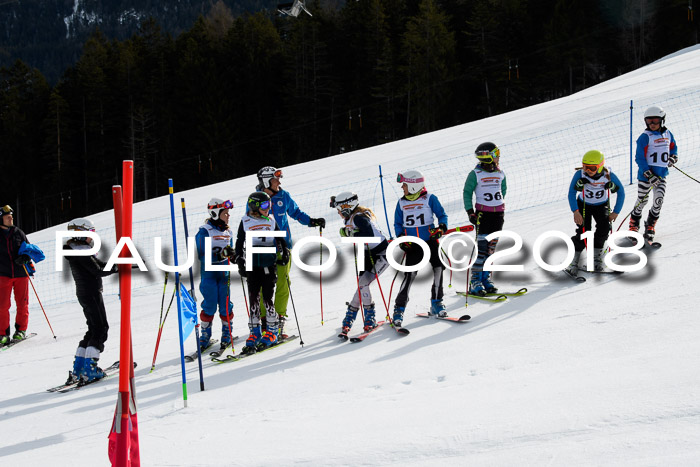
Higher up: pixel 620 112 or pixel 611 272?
pixel 620 112

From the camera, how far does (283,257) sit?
7.55 metres

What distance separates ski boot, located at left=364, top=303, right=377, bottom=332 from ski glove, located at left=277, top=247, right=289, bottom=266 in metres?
1.12

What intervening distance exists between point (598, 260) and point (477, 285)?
1.61 metres

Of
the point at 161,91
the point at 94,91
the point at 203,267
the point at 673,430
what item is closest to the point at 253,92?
the point at 161,91

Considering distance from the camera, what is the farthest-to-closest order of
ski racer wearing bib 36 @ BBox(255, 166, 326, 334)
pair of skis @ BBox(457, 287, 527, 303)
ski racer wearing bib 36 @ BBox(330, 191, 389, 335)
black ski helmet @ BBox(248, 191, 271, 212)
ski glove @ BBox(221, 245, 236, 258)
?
pair of skis @ BBox(457, 287, 527, 303), ski racer wearing bib 36 @ BBox(255, 166, 326, 334), ski glove @ BBox(221, 245, 236, 258), ski racer wearing bib 36 @ BBox(330, 191, 389, 335), black ski helmet @ BBox(248, 191, 271, 212)

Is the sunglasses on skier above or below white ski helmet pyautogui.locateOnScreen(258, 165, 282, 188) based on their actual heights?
below

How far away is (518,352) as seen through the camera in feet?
20.4

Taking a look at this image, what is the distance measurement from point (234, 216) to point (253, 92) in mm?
40226

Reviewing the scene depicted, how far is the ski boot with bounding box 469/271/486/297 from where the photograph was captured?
27.4 feet

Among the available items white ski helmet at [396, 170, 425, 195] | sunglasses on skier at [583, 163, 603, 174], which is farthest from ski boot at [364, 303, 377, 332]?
sunglasses on skier at [583, 163, 603, 174]

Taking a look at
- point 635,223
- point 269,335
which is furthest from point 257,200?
point 635,223

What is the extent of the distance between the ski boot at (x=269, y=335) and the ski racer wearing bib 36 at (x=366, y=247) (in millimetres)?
829

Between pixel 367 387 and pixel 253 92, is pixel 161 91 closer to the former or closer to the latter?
pixel 253 92

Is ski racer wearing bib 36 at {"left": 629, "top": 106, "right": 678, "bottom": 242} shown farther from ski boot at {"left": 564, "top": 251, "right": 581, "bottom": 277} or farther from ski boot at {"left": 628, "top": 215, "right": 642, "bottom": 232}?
ski boot at {"left": 564, "top": 251, "right": 581, "bottom": 277}
